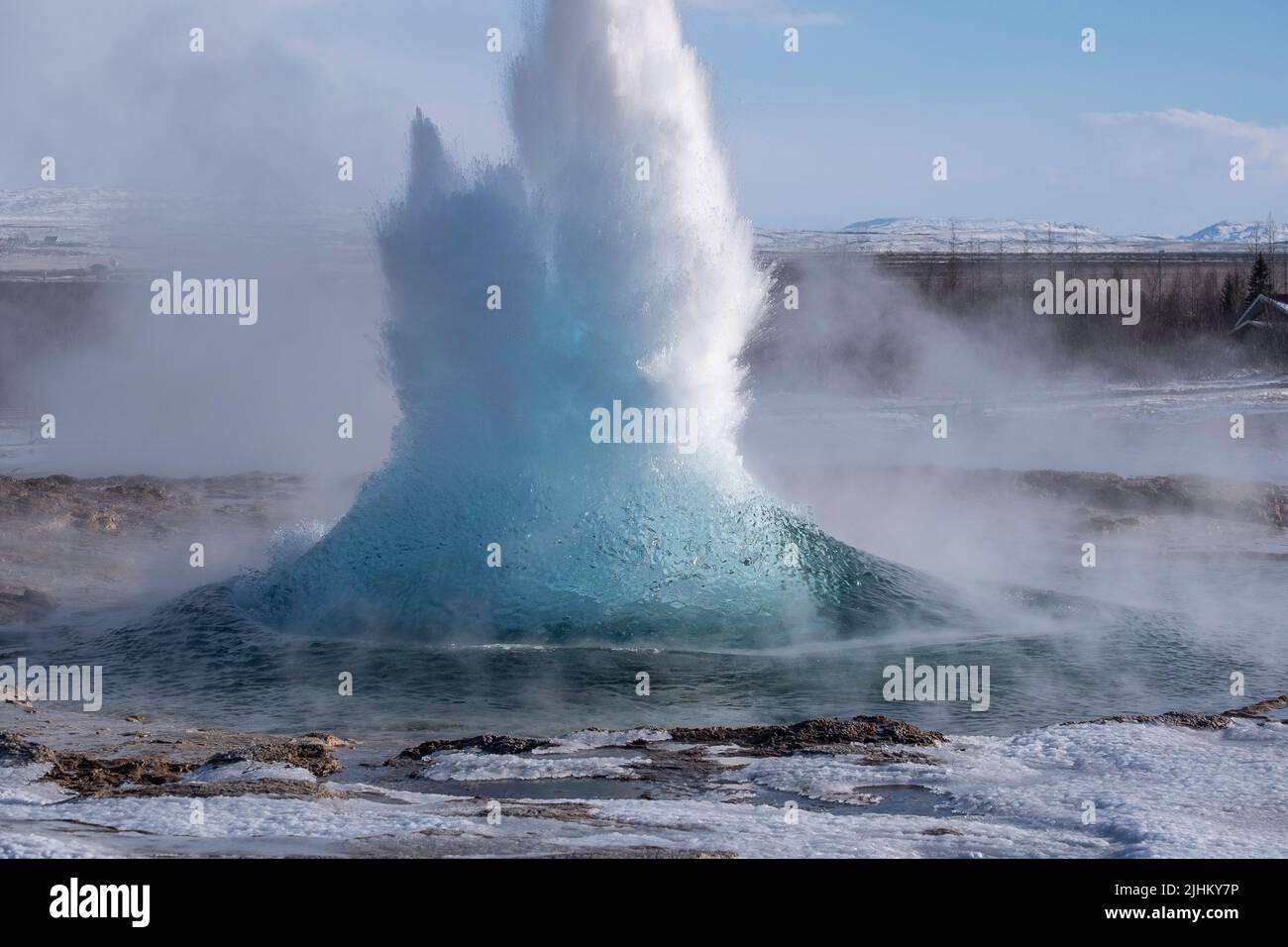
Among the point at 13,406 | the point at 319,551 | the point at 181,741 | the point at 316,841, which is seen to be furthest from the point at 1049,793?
the point at 13,406

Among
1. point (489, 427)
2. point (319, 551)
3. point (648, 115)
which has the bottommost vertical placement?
point (319, 551)

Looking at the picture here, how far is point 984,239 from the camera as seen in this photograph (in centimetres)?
14038

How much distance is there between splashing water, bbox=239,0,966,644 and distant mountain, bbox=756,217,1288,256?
8500 cm

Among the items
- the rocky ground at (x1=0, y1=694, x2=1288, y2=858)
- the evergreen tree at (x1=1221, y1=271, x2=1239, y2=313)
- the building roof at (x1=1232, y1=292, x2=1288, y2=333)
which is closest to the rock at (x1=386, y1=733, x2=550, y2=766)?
the rocky ground at (x1=0, y1=694, x2=1288, y2=858)

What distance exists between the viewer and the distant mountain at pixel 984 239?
11269cm

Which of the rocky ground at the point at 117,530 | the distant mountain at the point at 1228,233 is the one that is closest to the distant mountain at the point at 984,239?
the distant mountain at the point at 1228,233

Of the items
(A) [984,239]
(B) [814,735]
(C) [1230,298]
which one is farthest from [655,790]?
(A) [984,239]

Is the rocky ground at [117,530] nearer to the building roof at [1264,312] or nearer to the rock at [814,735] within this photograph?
the rock at [814,735]

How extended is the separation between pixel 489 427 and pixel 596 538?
1287 mm

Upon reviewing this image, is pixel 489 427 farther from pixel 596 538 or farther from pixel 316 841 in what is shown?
pixel 316 841

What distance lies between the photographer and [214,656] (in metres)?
10.8

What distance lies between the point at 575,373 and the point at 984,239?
134 meters

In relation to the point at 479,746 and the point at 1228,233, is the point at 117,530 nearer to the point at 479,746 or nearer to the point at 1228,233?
the point at 479,746
